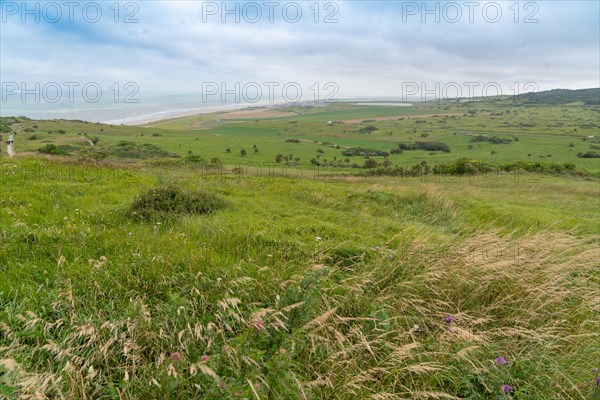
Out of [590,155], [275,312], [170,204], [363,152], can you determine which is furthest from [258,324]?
[590,155]

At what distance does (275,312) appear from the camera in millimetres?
3428

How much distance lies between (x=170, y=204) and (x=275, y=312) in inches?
220

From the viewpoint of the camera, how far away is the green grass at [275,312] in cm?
290

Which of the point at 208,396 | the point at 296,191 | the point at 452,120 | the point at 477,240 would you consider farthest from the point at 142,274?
the point at 452,120

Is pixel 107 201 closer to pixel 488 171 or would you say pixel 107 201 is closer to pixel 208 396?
pixel 208 396

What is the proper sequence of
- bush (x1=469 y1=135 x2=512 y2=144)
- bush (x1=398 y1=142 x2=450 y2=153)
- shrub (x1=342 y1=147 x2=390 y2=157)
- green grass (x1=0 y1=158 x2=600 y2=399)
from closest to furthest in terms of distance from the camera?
1. green grass (x1=0 y1=158 x2=600 y2=399)
2. shrub (x1=342 y1=147 x2=390 y2=157)
3. bush (x1=398 y1=142 x2=450 y2=153)
4. bush (x1=469 y1=135 x2=512 y2=144)

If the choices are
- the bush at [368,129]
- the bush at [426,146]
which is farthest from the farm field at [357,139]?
the bush at [426,146]

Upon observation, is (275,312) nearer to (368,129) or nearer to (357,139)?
(357,139)

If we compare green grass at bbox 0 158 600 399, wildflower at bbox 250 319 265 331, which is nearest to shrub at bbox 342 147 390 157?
green grass at bbox 0 158 600 399

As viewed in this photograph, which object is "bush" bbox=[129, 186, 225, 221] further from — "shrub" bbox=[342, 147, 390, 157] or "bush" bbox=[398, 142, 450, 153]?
"bush" bbox=[398, 142, 450, 153]

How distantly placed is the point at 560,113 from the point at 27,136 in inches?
8132

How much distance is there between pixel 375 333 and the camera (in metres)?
3.82

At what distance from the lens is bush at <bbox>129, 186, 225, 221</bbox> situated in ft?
24.3

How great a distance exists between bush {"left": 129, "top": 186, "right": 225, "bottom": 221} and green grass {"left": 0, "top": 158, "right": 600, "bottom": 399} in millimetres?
340
